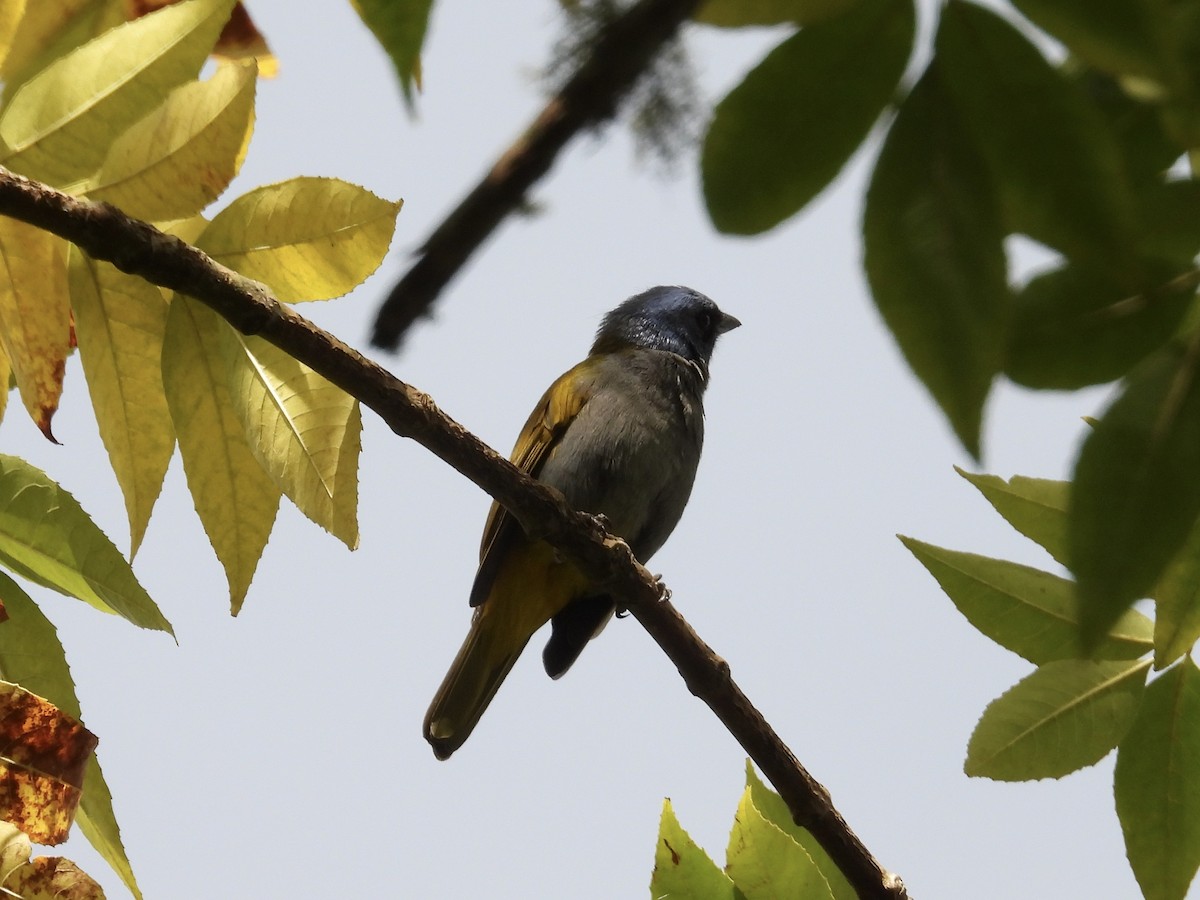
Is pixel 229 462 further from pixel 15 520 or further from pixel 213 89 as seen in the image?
pixel 213 89

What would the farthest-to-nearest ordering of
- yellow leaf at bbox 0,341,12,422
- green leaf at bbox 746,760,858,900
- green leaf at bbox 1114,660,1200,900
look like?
green leaf at bbox 746,760,858,900 → yellow leaf at bbox 0,341,12,422 → green leaf at bbox 1114,660,1200,900

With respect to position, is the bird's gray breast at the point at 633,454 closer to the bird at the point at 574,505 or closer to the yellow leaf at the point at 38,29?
the bird at the point at 574,505

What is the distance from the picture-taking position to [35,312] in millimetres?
2080

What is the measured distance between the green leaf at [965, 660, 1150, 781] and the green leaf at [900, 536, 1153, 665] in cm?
6

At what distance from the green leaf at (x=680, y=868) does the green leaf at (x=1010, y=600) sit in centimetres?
65

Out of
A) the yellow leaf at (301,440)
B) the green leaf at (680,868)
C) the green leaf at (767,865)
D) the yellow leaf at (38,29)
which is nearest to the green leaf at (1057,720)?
the green leaf at (767,865)

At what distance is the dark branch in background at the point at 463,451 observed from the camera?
1895 mm

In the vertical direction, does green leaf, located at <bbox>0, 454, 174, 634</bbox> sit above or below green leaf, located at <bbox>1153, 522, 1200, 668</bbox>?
below

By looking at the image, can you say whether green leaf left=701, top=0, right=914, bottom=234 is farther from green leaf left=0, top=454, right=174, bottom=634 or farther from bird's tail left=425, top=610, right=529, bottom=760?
bird's tail left=425, top=610, right=529, bottom=760

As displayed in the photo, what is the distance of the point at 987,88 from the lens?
0.93 metres

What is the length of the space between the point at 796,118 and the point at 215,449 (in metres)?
1.40

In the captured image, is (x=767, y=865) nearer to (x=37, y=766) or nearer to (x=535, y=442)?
(x=37, y=766)

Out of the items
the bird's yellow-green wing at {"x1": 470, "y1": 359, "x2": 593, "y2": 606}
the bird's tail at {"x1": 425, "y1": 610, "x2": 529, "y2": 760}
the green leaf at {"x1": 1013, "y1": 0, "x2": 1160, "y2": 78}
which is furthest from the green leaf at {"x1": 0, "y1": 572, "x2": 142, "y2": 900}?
the bird's tail at {"x1": 425, "y1": 610, "x2": 529, "y2": 760}

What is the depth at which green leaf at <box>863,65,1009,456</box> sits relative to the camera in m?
0.85
